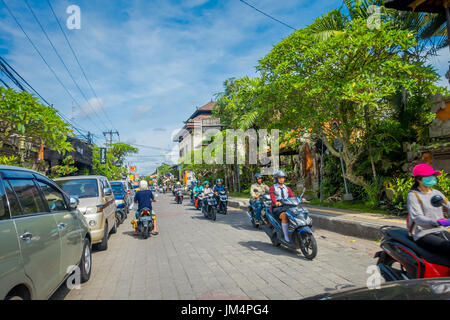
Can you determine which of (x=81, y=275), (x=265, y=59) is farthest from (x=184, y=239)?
(x=265, y=59)

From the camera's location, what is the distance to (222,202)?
46.0 feet

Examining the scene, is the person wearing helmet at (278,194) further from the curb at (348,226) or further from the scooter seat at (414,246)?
the scooter seat at (414,246)

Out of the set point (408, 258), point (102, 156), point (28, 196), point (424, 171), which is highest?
point (102, 156)

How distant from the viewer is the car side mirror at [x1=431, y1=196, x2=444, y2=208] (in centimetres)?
343

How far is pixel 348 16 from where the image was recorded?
1012 centimetres

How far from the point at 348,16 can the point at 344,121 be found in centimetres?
348

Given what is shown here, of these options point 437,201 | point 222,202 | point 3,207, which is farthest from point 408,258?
point 222,202

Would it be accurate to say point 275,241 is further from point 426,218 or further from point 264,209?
point 426,218

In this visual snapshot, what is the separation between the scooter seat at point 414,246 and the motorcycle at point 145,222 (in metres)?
6.46

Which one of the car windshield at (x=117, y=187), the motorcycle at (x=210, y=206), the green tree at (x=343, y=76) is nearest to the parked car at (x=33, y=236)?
the green tree at (x=343, y=76)

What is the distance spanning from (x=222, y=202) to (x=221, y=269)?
28.7ft

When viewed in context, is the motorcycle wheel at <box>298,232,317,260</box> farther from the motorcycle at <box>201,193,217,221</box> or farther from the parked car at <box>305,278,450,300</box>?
the motorcycle at <box>201,193,217,221</box>

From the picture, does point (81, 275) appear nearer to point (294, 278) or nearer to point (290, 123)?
point (294, 278)

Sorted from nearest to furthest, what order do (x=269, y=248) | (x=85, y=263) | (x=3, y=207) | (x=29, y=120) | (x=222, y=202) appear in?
(x=3, y=207) → (x=85, y=263) → (x=29, y=120) → (x=269, y=248) → (x=222, y=202)
